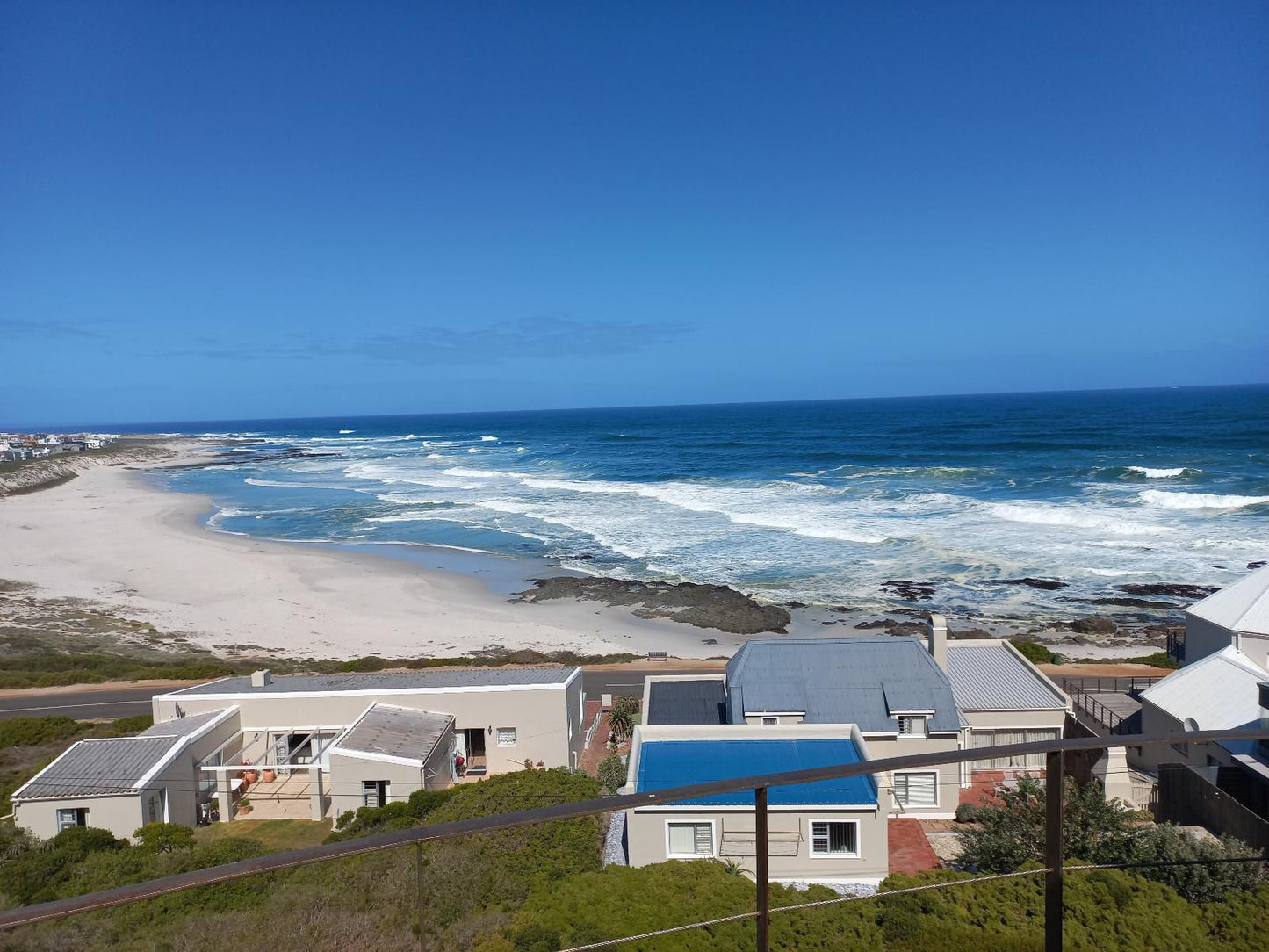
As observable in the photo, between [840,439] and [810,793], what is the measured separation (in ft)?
318

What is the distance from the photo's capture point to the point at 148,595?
3503cm

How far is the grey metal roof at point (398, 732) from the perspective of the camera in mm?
15203

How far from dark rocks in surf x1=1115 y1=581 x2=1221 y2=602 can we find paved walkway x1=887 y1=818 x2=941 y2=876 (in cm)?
2235

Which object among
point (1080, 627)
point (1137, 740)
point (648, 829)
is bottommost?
point (1080, 627)

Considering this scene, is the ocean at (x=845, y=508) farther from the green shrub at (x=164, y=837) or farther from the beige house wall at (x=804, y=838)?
the green shrub at (x=164, y=837)

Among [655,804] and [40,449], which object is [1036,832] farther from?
[40,449]

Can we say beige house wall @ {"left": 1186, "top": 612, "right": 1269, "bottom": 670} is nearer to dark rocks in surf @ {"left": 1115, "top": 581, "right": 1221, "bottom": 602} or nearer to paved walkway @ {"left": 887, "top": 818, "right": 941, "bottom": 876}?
paved walkway @ {"left": 887, "top": 818, "right": 941, "bottom": 876}

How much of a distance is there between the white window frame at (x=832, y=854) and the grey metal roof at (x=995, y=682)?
21.1ft

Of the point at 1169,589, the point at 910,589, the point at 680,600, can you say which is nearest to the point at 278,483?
the point at 680,600

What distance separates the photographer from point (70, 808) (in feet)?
44.9

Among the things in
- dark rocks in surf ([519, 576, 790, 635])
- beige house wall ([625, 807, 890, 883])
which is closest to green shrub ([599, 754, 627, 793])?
beige house wall ([625, 807, 890, 883])

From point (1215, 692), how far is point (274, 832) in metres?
17.3

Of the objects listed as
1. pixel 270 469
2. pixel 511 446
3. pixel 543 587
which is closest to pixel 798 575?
pixel 543 587

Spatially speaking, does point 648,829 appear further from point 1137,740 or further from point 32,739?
point 32,739
